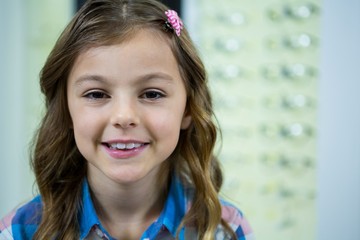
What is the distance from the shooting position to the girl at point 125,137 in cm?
81

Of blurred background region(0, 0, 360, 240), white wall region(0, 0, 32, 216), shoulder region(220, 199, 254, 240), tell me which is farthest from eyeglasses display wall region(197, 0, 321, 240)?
white wall region(0, 0, 32, 216)

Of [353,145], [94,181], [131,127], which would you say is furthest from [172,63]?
[353,145]

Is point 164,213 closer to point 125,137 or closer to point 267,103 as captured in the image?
point 125,137

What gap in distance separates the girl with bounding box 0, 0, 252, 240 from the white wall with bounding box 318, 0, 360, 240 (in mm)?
714

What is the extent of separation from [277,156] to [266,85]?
0.32 metres

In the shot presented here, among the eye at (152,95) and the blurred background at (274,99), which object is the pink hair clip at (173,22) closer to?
the eye at (152,95)

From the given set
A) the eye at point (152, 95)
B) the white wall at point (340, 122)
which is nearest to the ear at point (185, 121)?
the eye at point (152, 95)

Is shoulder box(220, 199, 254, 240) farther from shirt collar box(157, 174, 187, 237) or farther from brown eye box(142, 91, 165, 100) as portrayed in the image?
brown eye box(142, 91, 165, 100)

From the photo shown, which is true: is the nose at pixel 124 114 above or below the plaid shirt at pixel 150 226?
above

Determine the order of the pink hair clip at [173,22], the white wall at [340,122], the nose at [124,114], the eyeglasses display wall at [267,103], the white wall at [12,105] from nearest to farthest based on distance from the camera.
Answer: the nose at [124,114]
the pink hair clip at [173,22]
the white wall at [340,122]
the eyeglasses display wall at [267,103]
the white wall at [12,105]

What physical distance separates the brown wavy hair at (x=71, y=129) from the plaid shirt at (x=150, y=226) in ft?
0.08

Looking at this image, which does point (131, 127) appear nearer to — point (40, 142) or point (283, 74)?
point (40, 142)

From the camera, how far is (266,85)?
170 centimetres

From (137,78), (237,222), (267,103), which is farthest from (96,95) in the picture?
(267,103)
